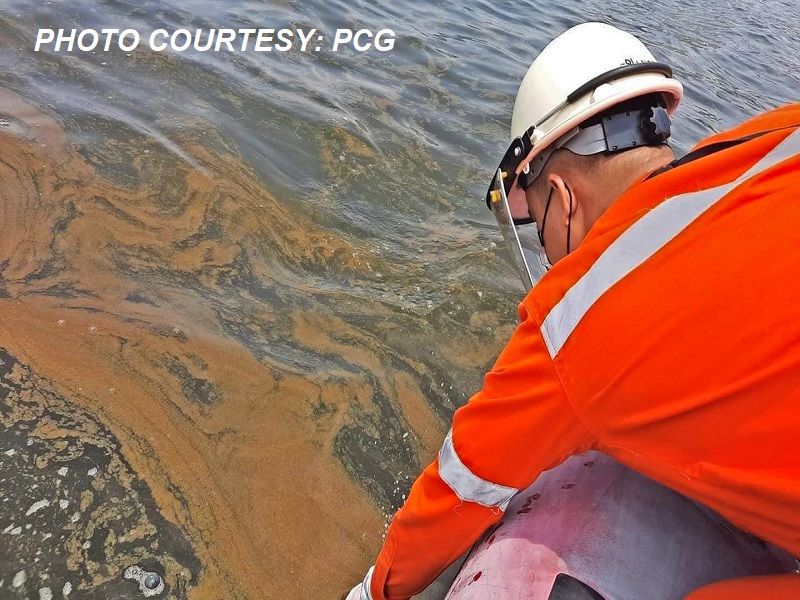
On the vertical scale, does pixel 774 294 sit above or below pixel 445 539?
above

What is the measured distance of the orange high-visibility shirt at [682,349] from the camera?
2.86 ft

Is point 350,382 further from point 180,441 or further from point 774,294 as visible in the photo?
point 774,294

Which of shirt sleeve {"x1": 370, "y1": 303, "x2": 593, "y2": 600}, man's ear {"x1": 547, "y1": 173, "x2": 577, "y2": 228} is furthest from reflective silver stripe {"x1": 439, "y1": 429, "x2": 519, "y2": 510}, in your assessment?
man's ear {"x1": 547, "y1": 173, "x2": 577, "y2": 228}

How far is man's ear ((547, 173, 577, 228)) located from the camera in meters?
1.37

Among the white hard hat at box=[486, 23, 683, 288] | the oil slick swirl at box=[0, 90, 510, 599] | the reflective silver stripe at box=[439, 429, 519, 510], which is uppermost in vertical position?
the white hard hat at box=[486, 23, 683, 288]

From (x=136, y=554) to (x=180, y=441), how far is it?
41 centimetres

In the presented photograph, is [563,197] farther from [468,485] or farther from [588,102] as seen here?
[468,485]

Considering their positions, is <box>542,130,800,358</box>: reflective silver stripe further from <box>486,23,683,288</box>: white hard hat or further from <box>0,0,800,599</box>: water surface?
<box>0,0,800,599</box>: water surface

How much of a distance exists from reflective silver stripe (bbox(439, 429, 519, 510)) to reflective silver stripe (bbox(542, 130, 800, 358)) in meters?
0.36

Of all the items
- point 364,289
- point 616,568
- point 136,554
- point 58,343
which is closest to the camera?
point 616,568

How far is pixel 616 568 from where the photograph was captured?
4.35 feet

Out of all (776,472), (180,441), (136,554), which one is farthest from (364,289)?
(776,472)

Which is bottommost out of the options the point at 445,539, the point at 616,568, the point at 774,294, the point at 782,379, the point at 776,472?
the point at 445,539

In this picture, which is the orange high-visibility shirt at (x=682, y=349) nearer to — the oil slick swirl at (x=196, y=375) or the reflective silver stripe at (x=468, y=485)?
the reflective silver stripe at (x=468, y=485)
